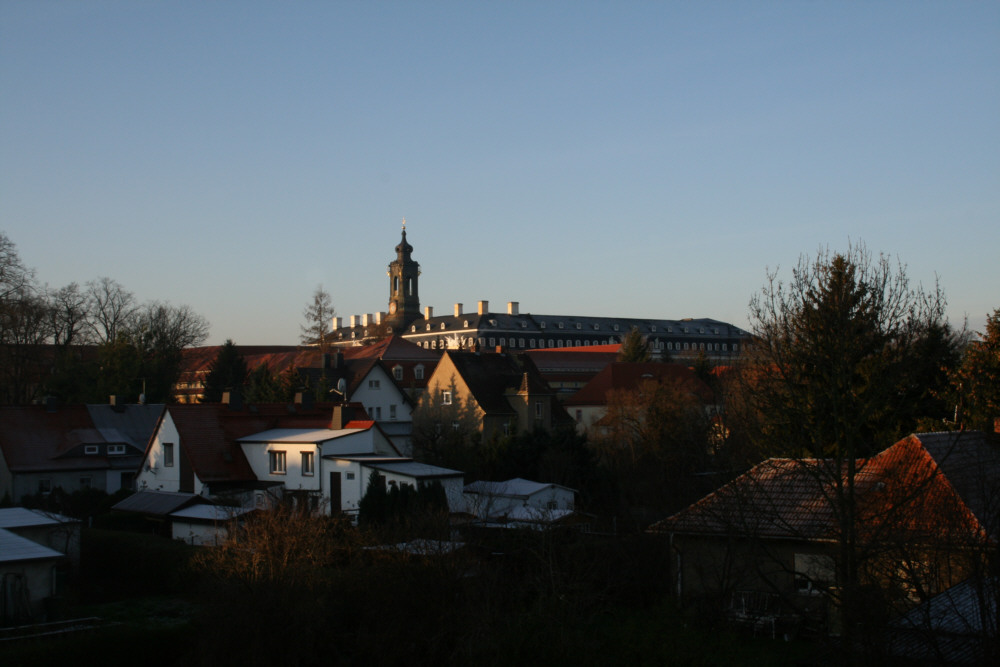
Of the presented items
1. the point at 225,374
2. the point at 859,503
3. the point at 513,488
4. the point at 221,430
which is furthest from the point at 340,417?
the point at 225,374

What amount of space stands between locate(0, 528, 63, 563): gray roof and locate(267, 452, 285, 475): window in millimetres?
12081

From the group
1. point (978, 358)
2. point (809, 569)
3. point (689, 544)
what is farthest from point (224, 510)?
point (978, 358)

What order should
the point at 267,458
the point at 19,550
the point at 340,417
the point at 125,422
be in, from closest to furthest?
the point at 19,550, the point at 267,458, the point at 340,417, the point at 125,422

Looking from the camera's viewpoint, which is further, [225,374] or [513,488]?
[225,374]

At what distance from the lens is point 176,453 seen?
35.1 meters

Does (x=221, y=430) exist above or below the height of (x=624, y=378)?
below

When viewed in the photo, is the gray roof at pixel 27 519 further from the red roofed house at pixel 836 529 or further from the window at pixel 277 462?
the red roofed house at pixel 836 529

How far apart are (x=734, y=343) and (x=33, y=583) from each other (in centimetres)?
11646

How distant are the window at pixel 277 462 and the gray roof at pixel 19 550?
12081mm

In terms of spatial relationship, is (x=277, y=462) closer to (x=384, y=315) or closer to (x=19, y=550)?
(x=19, y=550)

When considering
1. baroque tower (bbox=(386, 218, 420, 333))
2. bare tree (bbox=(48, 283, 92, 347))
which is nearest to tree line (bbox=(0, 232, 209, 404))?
bare tree (bbox=(48, 283, 92, 347))

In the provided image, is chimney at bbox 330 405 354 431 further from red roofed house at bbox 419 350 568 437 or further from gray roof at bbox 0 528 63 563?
gray roof at bbox 0 528 63 563

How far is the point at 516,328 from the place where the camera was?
402 ft

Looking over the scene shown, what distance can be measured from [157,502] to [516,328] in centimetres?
9204
